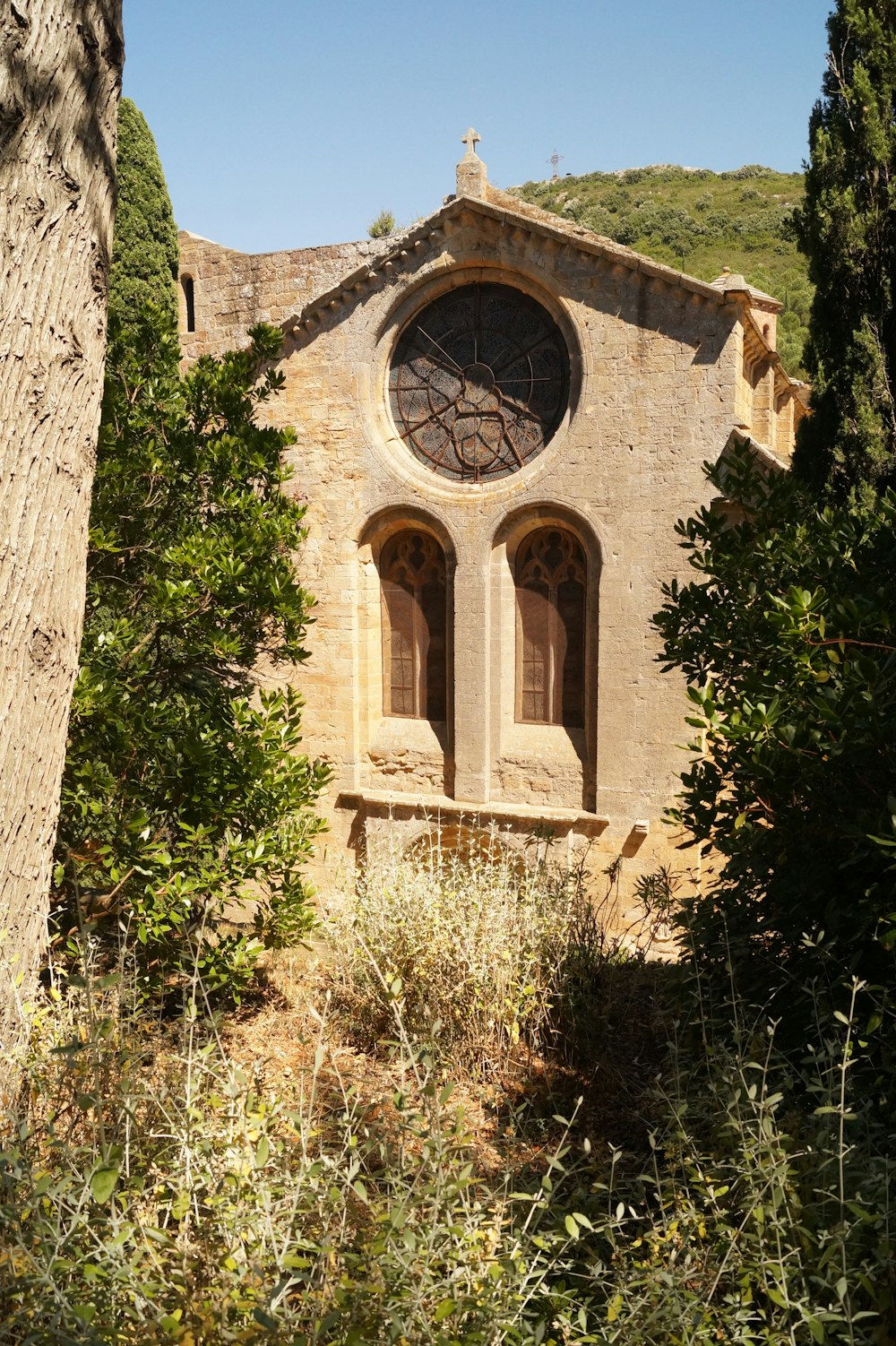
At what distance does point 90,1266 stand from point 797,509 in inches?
174

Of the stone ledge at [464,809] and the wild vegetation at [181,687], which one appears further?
the stone ledge at [464,809]

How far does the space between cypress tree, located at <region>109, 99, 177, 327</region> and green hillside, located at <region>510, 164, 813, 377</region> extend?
11.9m

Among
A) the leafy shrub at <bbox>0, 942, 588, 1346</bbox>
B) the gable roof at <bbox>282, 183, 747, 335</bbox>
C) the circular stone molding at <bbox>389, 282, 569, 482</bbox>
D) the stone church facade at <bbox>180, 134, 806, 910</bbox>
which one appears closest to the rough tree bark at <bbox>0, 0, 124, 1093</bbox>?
the leafy shrub at <bbox>0, 942, 588, 1346</bbox>

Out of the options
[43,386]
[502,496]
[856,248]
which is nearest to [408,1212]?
[43,386]

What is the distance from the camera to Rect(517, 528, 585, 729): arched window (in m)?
10.3

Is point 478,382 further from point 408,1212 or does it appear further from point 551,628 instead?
point 408,1212

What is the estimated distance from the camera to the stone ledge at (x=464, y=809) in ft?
32.9

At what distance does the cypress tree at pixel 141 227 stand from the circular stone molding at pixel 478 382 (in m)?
3.50

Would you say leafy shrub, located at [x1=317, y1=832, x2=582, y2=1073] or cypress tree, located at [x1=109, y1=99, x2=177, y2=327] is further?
cypress tree, located at [x1=109, y1=99, x2=177, y2=327]

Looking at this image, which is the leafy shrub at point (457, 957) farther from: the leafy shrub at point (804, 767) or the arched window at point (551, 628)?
the arched window at point (551, 628)

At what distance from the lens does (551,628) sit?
10445 mm

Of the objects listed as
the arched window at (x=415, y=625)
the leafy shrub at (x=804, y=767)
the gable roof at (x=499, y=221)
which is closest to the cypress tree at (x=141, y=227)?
the gable roof at (x=499, y=221)

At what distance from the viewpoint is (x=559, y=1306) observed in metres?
2.46

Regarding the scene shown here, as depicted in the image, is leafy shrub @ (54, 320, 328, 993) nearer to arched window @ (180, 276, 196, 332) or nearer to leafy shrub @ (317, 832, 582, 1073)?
leafy shrub @ (317, 832, 582, 1073)
